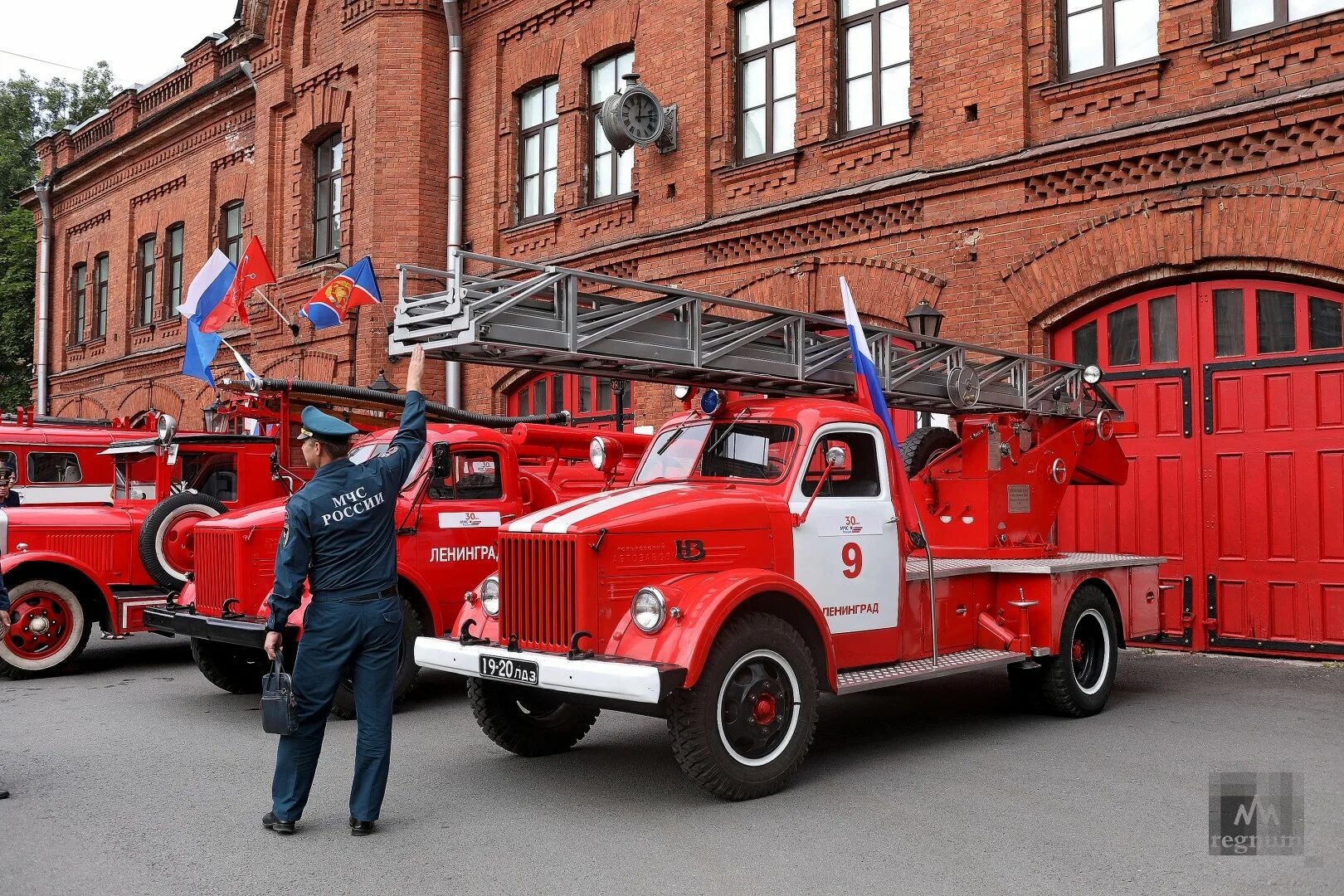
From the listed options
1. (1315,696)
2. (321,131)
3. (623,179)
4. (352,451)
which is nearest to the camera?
(1315,696)

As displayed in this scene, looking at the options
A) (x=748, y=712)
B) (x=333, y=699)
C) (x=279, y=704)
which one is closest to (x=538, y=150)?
(x=748, y=712)

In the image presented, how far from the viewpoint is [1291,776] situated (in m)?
6.29

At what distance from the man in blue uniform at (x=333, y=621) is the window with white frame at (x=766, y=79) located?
32.3 feet

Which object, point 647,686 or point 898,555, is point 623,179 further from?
point 647,686

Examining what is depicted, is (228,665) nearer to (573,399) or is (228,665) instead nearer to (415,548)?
(415,548)

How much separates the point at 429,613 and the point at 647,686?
377 cm

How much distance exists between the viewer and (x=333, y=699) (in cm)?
529

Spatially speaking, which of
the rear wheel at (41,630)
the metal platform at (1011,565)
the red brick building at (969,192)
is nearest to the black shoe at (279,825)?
the metal platform at (1011,565)

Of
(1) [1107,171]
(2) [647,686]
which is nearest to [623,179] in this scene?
(1) [1107,171]

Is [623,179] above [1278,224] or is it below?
above

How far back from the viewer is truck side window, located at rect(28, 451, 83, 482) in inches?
489

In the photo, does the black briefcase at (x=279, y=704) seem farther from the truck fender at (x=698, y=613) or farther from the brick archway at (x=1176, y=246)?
the brick archway at (x=1176, y=246)

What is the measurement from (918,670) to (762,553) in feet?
4.26

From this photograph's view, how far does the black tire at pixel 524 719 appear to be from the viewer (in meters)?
6.74
